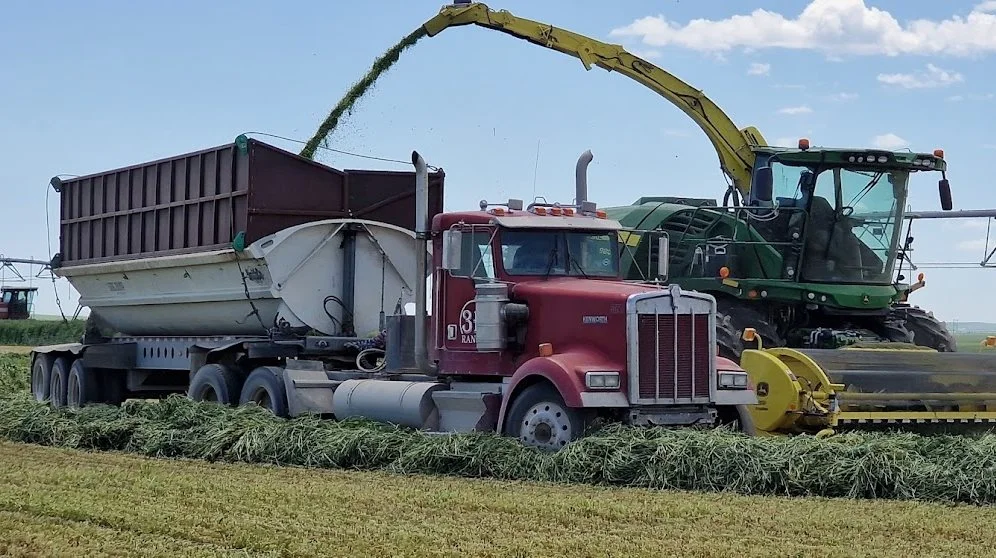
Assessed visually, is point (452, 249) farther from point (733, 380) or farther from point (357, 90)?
point (357, 90)

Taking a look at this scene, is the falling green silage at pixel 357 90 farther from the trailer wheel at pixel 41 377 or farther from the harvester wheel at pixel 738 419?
the harvester wheel at pixel 738 419

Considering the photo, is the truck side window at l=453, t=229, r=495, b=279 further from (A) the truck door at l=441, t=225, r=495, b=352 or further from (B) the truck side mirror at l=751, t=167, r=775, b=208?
(B) the truck side mirror at l=751, t=167, r=775, b=208

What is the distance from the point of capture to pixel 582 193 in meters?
15.8

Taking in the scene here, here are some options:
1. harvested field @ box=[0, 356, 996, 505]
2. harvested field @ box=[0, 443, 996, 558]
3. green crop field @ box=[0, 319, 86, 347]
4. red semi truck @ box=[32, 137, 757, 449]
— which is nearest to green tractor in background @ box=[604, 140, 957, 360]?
red semi truck @ box=[32, 137, 757, 449]

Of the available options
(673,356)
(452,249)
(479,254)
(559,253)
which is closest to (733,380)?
(673,356)

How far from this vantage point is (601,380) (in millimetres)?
12883

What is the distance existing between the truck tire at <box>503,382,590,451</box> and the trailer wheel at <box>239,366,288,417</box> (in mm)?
3983

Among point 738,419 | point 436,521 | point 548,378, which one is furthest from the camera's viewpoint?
point 738,419

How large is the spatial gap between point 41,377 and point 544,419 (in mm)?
12464

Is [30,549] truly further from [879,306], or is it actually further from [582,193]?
[879,306]

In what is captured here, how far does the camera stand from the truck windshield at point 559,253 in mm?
14461

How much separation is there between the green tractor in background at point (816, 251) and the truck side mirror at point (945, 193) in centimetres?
1

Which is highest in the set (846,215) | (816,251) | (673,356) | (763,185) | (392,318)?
(763,185)

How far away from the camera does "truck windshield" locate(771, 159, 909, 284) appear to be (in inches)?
719
